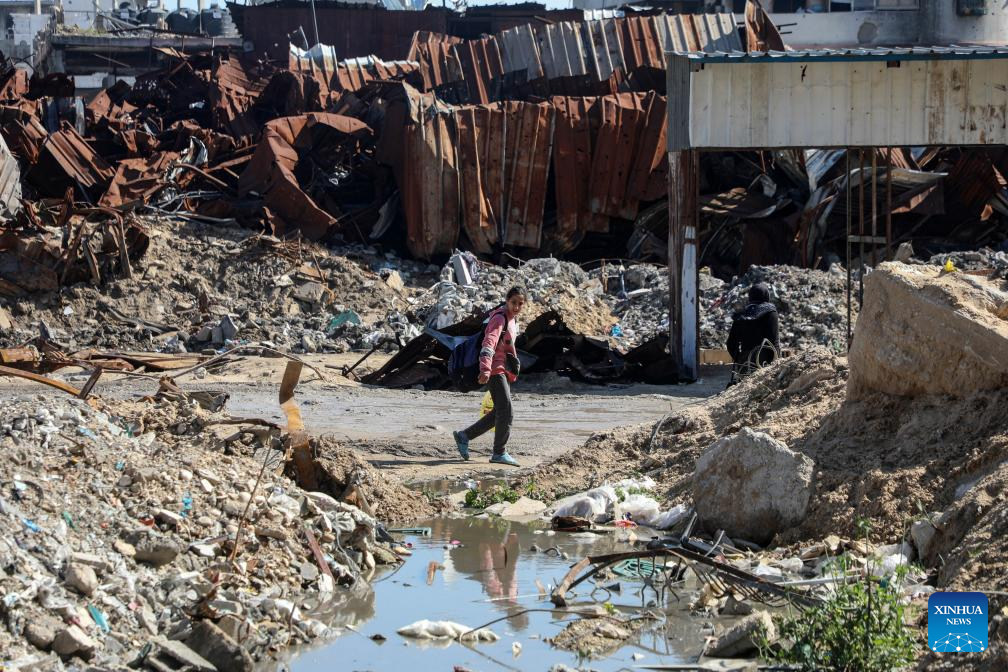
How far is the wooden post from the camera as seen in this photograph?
50.2 feet

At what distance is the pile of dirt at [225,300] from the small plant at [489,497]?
28.3ft

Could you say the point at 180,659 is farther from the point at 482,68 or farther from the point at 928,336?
the point at 482,68

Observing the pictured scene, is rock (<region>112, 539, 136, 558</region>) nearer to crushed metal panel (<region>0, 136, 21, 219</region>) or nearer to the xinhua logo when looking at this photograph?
the xinhua logo

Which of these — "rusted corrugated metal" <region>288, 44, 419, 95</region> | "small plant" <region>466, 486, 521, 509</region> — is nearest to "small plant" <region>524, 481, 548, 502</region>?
"small plant" <region>466, 486, 521, 509</region>

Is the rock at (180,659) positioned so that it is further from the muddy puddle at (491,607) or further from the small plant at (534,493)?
the small plant at (534,493)

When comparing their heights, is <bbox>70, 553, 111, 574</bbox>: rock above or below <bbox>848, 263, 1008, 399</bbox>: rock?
below

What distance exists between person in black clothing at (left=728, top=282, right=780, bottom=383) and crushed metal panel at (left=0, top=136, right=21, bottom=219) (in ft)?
41.0

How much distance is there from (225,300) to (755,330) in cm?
Answer: 940

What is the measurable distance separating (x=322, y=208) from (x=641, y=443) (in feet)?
45.3

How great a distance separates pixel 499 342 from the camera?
9.84 m

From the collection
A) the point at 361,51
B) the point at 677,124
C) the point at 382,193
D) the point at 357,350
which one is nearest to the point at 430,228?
the point at 382,193

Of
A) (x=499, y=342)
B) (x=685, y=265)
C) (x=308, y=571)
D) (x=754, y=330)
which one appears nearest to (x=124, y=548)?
(x=308, y=571)

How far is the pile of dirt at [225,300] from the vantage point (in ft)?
58.2

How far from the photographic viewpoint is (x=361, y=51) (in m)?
39.3
